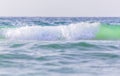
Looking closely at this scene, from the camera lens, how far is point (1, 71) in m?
5.00

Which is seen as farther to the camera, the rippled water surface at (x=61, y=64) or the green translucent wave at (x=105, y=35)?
the green translucent wave at (x=105, y=35)

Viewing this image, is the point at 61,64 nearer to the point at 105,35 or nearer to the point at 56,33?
the point at 56,33

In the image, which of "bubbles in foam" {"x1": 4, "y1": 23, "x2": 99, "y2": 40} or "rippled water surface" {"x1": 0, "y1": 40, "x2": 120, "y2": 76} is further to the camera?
"bubbles in foam" {"x1": 4, "y1": 23, "x2": 99, "y2": 40}

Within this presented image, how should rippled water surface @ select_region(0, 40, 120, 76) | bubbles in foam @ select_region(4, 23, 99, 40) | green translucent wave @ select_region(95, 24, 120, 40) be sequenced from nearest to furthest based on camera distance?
1. rippled water surface @ select_region(0, 40, 120, 76)
2. bubbles in foam @ select_region(4, 23, 99, 40)
3. green translucent wave @ select_region(95, 24, 120, 40)

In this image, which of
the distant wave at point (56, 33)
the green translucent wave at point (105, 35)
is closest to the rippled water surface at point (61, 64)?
the distant wave at point (56, 33)

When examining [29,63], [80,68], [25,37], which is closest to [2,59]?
[29,63]


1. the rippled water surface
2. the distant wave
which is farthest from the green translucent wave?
the rippled water surface

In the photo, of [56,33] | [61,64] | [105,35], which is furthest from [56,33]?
[61,64]

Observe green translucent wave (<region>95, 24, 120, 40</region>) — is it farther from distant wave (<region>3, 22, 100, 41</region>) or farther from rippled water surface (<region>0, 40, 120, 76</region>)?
rippled water surface (<region>0, 40, 120, 76</region>)

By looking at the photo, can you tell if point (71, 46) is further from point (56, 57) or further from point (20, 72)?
point (20, 72)

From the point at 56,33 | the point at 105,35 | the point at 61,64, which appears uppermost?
the point at 105,35

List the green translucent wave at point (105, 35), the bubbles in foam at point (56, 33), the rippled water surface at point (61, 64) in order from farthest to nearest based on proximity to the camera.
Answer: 1. the green translucent wave at point (105, 35)
2. the bubbles in foam at point (56, 33)
3. the rippled water surface at point (61, 64)

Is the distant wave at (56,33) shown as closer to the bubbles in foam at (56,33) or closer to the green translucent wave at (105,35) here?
the bubbles in foam at (56,33)

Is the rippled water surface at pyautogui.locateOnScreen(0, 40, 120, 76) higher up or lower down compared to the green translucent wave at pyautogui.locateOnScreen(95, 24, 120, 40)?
lower down
